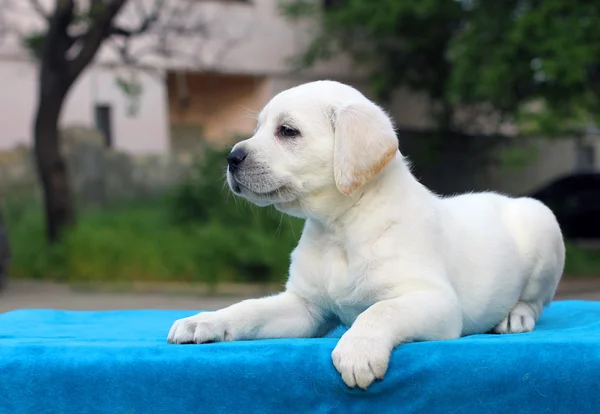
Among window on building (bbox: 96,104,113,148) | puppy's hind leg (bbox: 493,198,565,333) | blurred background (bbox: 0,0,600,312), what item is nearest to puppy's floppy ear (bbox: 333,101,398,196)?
puppy's hind leg (bbox: 493,198,565,333)

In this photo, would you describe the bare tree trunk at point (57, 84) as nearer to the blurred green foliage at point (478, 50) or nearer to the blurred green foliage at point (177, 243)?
the blurred green foliage at point (177, 243)

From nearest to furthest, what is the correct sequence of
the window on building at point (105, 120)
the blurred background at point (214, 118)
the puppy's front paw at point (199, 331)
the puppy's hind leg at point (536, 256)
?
the puppy's front paw at point (199, 331), the puppy's hind leg at point (536, 256), the blurred background at point (214, 118), the window on building at point (105, 120)

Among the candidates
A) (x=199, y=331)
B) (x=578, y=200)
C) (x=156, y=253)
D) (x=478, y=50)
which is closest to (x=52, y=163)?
(x=156, y=253)

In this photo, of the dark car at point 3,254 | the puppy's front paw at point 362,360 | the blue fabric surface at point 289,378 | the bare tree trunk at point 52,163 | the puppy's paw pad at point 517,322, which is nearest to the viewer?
the puppy's front paw at point 362,360

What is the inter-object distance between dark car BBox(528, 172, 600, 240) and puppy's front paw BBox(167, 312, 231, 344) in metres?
15.2

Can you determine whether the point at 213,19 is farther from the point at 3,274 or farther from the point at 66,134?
the point at 3,274

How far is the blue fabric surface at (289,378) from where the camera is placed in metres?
2.66

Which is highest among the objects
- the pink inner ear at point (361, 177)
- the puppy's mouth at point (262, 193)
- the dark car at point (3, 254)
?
the pink inner ear at point (361, 177)

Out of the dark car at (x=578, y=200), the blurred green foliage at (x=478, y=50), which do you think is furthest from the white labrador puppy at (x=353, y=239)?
the dark car at (x=578, y=200)

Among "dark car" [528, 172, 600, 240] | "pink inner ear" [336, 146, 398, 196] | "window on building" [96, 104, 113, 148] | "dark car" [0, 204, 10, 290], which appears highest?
"pink inner ear" [336, 146, 398, 196]

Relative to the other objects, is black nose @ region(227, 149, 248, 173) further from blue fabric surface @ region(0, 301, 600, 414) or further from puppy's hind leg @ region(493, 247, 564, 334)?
puppy's hind leg @ region(493, 247, 564, 334)

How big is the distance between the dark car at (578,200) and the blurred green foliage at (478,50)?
1.28 meters

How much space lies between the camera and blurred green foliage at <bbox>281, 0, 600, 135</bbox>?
478 inches

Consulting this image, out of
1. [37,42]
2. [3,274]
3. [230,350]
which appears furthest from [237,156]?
[37,42]
